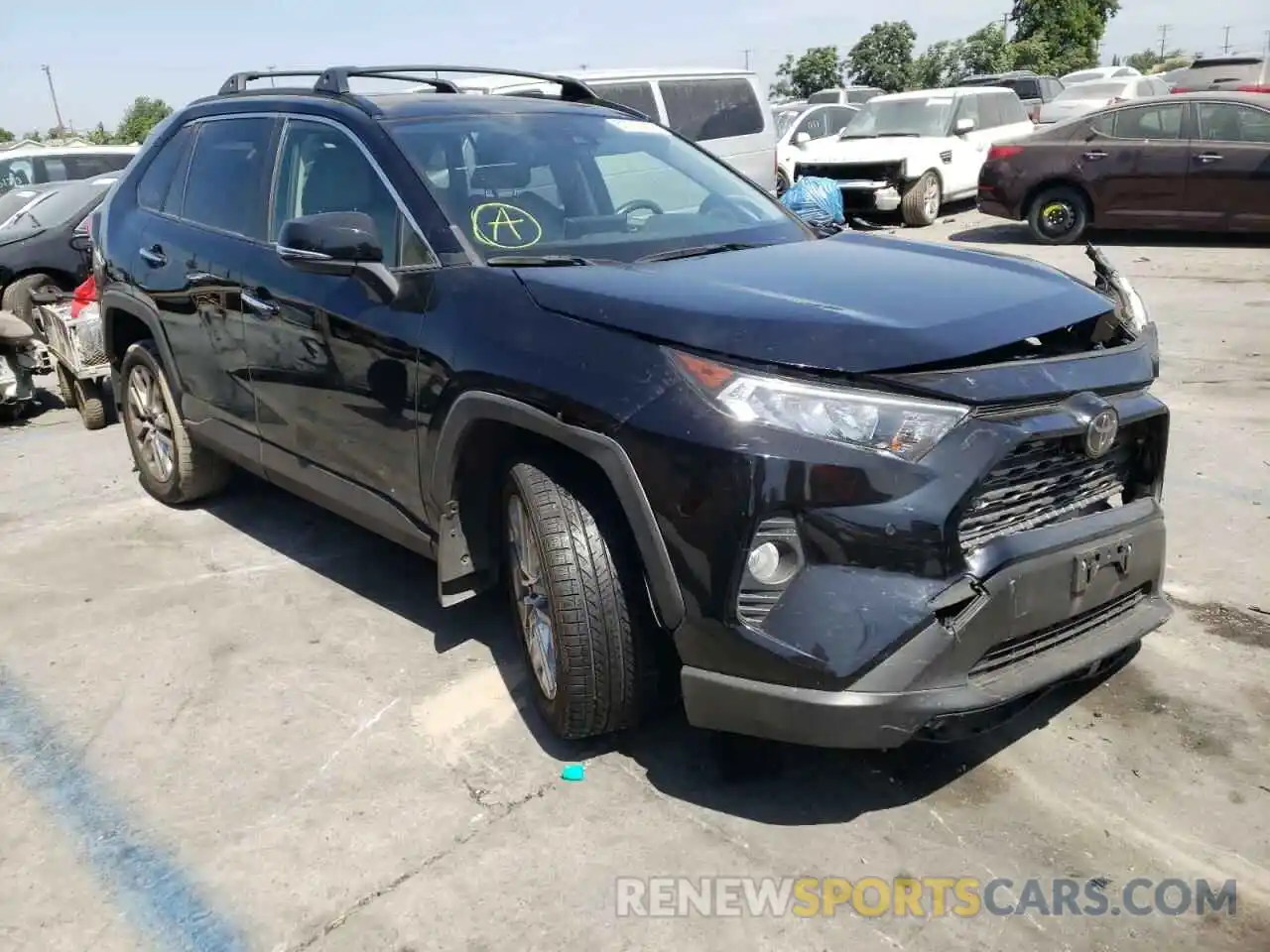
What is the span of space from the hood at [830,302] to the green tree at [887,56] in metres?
50.9

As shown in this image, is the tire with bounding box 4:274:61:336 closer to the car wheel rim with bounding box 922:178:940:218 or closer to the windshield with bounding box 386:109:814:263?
the windshield with bounding box 386:109:814:263

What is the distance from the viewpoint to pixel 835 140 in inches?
596

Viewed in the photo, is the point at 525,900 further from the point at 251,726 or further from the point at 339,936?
the point at 251,726

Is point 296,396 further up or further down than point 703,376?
further down

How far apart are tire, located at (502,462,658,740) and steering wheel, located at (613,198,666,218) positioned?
1.15 meters

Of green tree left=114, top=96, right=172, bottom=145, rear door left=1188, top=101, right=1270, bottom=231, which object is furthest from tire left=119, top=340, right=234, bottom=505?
green tree left=114, top=96, right=172, bottom=145

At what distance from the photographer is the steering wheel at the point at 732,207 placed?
396cm

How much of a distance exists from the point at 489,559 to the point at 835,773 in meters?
1.18

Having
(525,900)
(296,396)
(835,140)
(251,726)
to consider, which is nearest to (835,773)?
(525,900)

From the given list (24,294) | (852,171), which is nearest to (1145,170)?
(852,171)

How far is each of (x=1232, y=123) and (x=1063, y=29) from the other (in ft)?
127

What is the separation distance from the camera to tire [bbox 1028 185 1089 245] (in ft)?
40.8

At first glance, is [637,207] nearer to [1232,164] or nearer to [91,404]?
[91,404]

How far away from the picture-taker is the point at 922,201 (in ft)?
47.6
